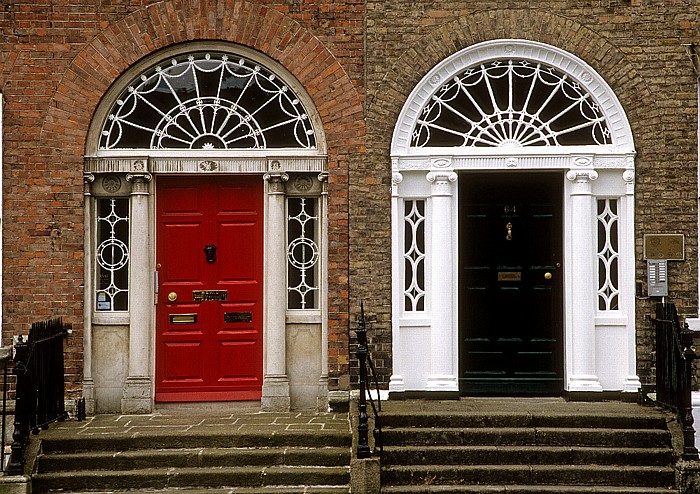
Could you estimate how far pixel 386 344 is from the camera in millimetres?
9242

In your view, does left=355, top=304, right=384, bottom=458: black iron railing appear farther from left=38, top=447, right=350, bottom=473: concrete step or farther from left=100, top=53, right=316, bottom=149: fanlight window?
left=100, top=53, right=316, bottom=149: fanlight window

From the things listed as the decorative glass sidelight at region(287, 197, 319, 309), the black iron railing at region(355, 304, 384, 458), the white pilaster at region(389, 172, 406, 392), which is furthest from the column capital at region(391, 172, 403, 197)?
the black iron railing at region(355, 304, 384, 458)

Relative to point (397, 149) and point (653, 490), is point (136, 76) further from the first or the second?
point (653, 490)

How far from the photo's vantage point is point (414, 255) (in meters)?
9.41

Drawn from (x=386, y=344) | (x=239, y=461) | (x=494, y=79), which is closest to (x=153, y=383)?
(x=239, y=461)

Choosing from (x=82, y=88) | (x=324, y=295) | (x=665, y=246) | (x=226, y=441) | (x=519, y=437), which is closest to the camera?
(x=519, y=437)

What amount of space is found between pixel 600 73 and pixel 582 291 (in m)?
2.28

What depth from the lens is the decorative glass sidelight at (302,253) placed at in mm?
9594

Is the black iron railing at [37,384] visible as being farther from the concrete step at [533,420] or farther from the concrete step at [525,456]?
the concrete step at [533,420]

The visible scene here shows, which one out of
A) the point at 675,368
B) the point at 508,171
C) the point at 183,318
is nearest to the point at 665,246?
the point at 675,368

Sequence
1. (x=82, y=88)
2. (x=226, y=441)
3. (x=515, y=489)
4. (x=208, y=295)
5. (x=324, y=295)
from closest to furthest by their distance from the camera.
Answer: (x=515, y=489), (x=226, y=441), (x=82, y=88), (x=324, y=295), (x=208, y=295)

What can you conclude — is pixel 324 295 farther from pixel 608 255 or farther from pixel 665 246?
pixel 665 246

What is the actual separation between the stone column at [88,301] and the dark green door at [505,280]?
395 centimetres

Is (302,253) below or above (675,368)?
above
